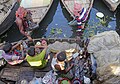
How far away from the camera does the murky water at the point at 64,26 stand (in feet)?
30.6

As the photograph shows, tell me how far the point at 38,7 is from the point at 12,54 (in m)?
3.80

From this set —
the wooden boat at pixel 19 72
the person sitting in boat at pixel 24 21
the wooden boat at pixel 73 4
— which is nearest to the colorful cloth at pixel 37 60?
the wooden boat at pixel 19 72

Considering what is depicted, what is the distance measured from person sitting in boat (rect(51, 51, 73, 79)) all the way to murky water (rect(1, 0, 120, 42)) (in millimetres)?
3470

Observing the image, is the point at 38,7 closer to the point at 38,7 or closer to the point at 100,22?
the point at 38,7

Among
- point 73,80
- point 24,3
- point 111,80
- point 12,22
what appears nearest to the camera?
point 111,80

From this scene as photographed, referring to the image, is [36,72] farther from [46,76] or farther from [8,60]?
[8,60]

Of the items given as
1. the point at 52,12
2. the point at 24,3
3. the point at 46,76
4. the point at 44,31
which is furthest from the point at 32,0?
the point at 46,76

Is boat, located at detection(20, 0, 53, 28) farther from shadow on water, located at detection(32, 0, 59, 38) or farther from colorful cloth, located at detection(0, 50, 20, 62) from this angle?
colorful cloth, located at detection(0, 50, 20, 62)

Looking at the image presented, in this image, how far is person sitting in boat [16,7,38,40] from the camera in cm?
761

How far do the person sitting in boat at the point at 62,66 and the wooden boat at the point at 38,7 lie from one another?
12.0ft

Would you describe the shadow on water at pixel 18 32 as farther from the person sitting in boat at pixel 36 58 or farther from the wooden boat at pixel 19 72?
the person sitting in boat at pixel 36 58

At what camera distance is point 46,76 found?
605 centimetres

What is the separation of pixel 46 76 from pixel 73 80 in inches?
29.3

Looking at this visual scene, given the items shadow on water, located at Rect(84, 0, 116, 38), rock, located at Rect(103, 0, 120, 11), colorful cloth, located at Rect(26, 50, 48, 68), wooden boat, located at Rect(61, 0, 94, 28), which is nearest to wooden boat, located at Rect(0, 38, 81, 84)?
colorful cloth, located at Rect(26, 50, 48, 68)
